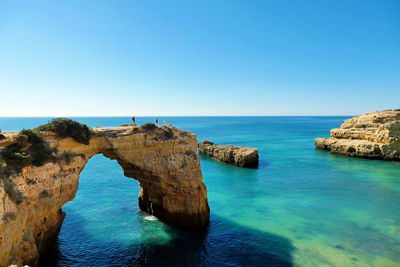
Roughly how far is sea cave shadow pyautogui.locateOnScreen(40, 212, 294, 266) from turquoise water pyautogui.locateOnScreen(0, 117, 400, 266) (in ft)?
0.23

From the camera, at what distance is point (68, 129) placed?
16.0 metres

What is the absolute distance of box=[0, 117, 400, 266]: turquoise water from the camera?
16906 mm

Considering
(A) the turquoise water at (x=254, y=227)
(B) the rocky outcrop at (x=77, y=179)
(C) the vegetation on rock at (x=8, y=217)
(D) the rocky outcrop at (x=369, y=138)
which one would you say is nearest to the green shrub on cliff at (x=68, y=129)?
(B) the rocky outcrop at (x=77, y=179)

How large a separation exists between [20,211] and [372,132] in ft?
200

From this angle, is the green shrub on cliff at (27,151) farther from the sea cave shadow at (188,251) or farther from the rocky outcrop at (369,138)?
the rocky outcrop at (369,138)

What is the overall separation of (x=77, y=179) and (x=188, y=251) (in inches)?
369

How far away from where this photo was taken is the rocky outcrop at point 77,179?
1222cm

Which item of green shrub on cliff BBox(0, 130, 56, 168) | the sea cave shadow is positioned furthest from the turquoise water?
green shrub on cliff BBox(0, 130, 56, 168)

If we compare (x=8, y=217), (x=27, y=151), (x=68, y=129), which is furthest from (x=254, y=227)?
(x=27, y=151)

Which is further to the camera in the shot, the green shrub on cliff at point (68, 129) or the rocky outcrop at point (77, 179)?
the green shrub on cliff at point (68, 129)

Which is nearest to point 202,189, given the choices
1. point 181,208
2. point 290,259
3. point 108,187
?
point 181,208

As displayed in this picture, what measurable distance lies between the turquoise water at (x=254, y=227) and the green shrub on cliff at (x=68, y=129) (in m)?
8.48

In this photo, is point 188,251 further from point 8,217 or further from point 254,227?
point 8,217

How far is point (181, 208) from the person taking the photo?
20609 millimetres
